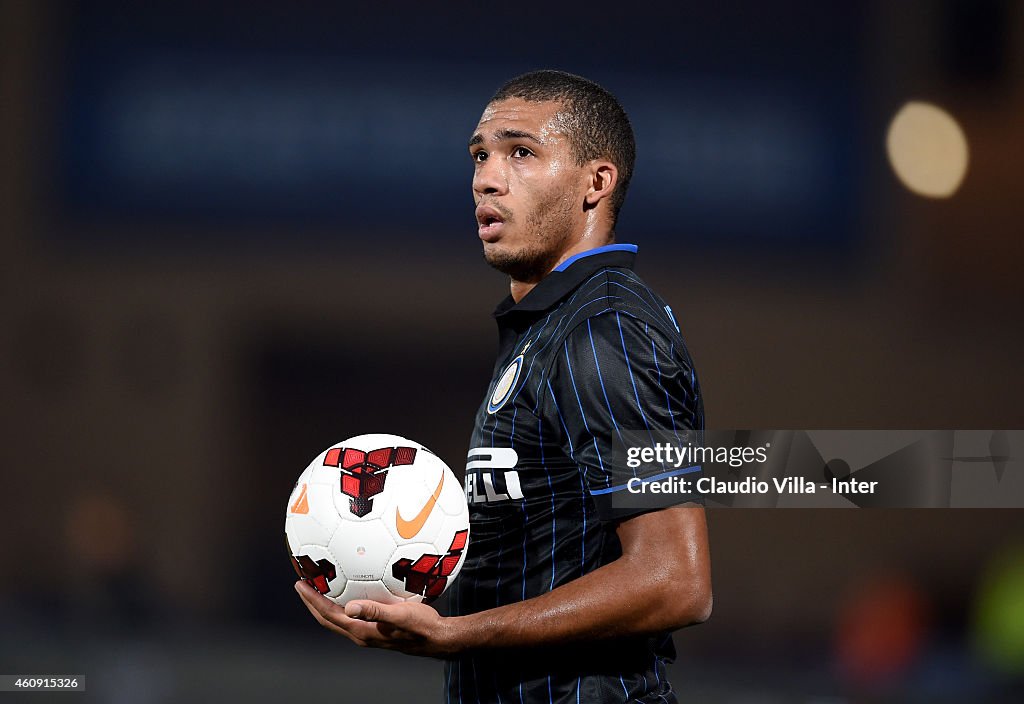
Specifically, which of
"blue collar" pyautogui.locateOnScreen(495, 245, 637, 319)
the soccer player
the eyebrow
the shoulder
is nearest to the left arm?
the soccer player

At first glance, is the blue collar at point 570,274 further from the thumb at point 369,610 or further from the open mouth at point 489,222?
the thumb at point 369,610

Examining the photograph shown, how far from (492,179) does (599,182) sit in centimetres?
31

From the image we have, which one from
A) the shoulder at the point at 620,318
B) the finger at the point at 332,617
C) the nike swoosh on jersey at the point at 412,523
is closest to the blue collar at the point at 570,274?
the shoulder at the point at 620,318

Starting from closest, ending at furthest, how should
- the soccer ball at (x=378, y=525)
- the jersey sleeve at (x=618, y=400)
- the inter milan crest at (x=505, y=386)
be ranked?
the jersey sleeve at (x=618, y=400) → the soccer ball at (x=378, y=525) → the inter milan crest at (x=505, y=386)

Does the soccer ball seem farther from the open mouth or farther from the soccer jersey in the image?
the open mouth

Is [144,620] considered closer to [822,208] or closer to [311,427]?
[311,427]

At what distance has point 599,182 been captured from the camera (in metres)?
2.91

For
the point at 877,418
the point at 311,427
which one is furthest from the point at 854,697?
the point at 311,427

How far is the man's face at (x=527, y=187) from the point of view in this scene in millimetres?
2812

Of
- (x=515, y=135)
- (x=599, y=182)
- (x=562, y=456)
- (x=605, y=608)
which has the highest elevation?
(x=515, y=135)

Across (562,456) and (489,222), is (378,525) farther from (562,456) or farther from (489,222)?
(489,222)

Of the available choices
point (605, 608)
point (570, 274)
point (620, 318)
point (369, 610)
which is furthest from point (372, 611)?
point (570, 274)

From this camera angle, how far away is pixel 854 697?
956 centimetres

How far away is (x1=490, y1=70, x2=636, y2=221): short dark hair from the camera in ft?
9.46
